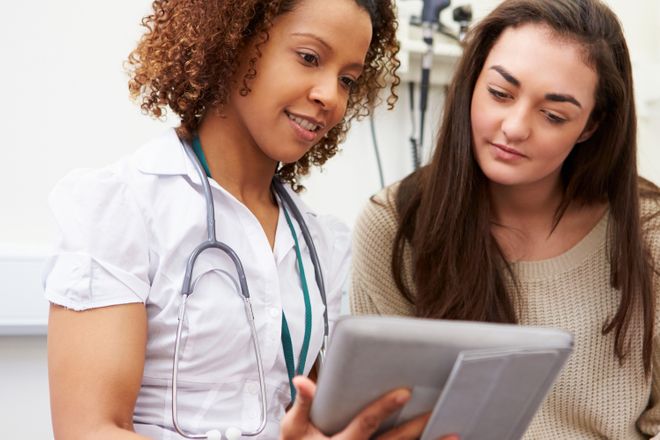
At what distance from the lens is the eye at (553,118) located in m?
1.31

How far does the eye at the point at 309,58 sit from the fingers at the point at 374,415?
464 millimetres

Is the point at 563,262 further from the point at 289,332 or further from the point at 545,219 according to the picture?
the point at 289,332

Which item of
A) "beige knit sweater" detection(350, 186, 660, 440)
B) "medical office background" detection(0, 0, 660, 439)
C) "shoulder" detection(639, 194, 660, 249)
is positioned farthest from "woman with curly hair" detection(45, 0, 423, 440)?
"shoulder" detection(639, 194, 660, 249)

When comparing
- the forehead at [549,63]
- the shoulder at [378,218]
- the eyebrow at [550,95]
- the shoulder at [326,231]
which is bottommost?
the shoulder at [378,218]

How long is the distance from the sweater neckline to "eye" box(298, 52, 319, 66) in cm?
65

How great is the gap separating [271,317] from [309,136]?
0.25 meters

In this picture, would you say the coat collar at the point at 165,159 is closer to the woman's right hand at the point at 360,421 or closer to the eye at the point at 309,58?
the eye at the point at 309,58

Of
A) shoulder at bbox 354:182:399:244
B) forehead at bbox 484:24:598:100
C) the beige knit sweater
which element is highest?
forehead at bbox 484:24:598:100

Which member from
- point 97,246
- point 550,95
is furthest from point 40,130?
point 550,95

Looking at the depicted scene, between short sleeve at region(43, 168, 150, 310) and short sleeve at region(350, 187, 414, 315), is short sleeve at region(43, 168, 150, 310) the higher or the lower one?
the higher one

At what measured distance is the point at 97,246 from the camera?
0.91 m

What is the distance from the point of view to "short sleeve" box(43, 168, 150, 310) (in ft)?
2.91

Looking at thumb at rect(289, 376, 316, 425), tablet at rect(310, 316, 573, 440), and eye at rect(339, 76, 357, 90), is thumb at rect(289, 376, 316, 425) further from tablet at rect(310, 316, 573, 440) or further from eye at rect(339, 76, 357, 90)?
eye at rect(339, 76, 357, 90)

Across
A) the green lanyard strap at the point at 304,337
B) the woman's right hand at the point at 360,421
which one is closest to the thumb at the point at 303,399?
the woman's right hand at the point at 360,421
